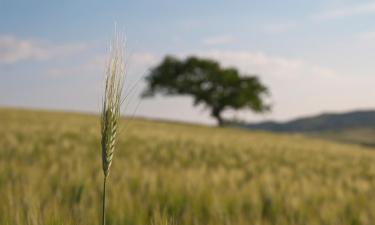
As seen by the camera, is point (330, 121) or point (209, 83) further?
point (330, 121)

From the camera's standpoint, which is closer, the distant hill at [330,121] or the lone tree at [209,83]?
the lone tree at [209,83]

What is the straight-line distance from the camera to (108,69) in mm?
1054

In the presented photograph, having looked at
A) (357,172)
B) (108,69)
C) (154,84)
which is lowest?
(357,172)

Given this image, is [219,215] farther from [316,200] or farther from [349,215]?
[316,200]

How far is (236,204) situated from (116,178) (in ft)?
4.91

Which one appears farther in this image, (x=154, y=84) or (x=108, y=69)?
(x=154, y=84)

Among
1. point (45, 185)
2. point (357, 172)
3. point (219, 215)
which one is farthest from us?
point (357, 172)

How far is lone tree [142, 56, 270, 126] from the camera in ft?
131

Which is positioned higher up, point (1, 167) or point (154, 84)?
point (154, 84)

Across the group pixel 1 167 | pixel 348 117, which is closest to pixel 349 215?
pixel 1 167

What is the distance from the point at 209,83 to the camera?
41.0 meters

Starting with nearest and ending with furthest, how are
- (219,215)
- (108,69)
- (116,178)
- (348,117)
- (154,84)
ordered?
(108,69) < (219,215) < (116,178) < (154,84) < (348,117)

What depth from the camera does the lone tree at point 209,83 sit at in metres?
39.9

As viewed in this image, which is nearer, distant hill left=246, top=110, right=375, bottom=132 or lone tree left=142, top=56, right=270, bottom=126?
lone tree left=142, top=56, right=270, bottom=126
